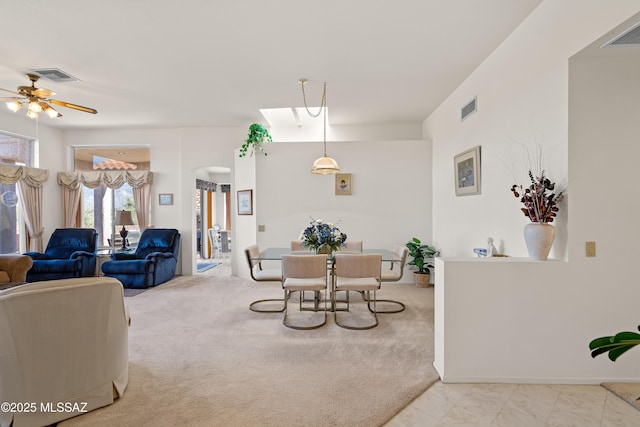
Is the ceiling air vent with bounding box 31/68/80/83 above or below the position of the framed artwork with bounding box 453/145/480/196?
above

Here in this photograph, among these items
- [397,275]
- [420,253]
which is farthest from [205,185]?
[397,275]

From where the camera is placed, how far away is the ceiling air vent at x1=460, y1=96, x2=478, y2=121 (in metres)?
3.92

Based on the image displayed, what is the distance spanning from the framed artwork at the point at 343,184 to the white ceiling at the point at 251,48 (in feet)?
4.21

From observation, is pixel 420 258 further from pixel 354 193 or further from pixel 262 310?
pixel 262 310

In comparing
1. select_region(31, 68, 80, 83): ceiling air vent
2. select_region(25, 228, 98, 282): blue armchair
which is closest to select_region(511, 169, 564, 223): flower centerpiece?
select_region(31, 68, 80, 83): ceiling air vent

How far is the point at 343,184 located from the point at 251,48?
3.07 meters

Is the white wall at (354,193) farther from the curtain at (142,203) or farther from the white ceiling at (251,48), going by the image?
the curtain at (142,203)

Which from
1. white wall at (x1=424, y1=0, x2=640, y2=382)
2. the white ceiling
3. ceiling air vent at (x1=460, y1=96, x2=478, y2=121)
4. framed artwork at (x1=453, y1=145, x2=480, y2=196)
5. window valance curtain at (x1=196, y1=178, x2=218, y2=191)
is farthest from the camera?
window valance curtain at (x1=196, y1=178, x2=218, y2=191)

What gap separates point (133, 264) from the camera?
18.4 feet

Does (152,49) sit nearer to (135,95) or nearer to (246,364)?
(135,95)

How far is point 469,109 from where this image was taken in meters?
4.10

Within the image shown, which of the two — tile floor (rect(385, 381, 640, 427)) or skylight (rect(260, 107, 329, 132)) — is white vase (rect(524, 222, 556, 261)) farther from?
skylight (rect(260, 107, 329, 132))

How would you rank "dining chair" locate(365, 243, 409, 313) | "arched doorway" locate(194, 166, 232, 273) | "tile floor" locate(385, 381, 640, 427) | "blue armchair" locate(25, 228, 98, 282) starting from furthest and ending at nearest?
"arched doorway" locate(194, 166, 232, 273) → "blue armchair" locate(25, 228, 98, 282) → "dining chair" locate(365, 243, 409, 313) → "tile floor" locate(385, 381, 640, 427)

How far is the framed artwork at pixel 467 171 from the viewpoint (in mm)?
3824
